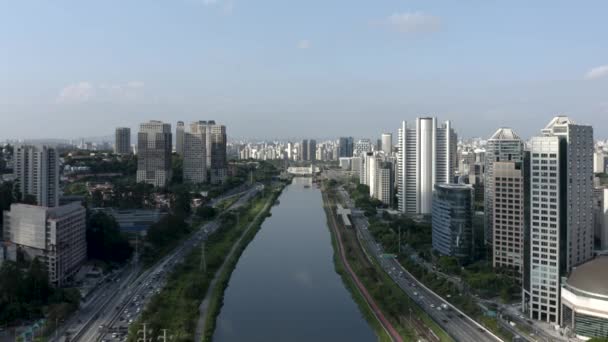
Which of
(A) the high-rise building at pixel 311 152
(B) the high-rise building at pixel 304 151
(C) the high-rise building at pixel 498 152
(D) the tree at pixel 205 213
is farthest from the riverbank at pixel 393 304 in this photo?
(B) the high-rise building at pixel 304 151

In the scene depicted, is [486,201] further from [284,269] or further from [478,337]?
[478,337]

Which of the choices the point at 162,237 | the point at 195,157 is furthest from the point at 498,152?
the point at 195,157

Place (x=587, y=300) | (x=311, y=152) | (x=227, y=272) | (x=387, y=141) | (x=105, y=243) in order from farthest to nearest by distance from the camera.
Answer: (x=311, y=152), (x=387, y=141), (x=105, y=243), (x=227, y=272), (x=587, y=300)

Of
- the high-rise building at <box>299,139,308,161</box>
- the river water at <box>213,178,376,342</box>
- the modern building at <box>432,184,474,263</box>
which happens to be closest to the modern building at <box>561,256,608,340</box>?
the river water at <box>213,178,376,342</box>

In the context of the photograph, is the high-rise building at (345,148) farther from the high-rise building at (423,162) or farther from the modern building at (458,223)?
the modern building at (458,223)

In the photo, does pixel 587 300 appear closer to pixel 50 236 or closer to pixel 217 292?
pixel 217 292
